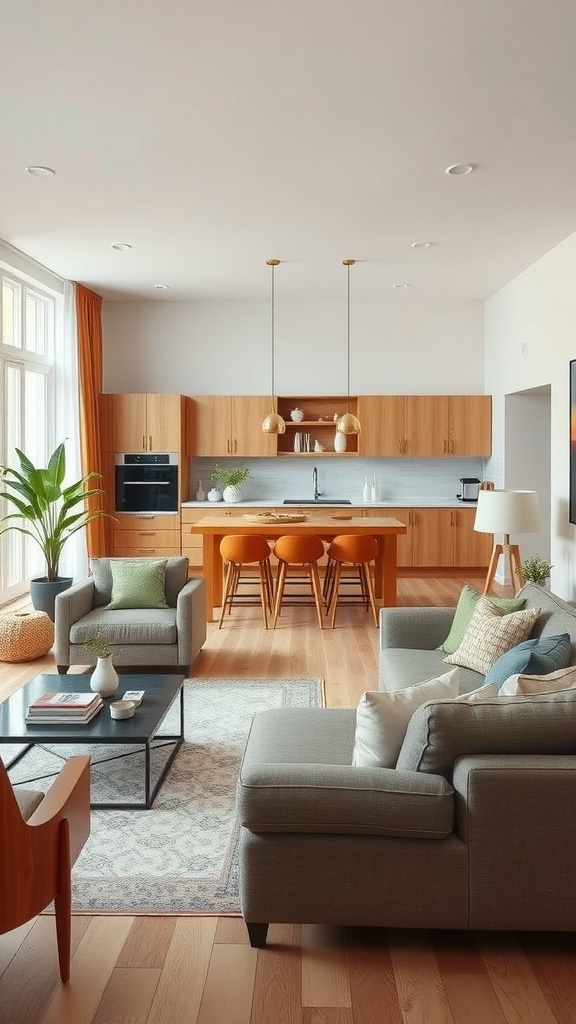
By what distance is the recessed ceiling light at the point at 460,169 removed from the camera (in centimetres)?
492

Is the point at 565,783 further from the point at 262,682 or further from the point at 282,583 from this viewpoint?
the point at 282,583

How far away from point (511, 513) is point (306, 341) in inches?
170

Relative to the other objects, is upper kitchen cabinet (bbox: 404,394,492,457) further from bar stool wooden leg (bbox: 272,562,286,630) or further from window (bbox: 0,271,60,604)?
window (bbox: 0,271,60,604)

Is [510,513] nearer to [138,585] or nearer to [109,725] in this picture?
[138,585]

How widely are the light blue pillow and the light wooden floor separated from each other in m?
0.94

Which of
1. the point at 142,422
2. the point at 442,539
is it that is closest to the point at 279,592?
the point at 442,539

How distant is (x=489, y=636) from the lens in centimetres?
387

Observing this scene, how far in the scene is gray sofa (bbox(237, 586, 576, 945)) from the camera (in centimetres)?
233

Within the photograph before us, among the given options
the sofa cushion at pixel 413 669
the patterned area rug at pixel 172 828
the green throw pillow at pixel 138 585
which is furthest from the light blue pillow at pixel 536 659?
the green throw pillow at pixel 138 585

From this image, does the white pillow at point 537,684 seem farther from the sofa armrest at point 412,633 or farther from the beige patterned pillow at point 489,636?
the sofa armrest at point 412,633

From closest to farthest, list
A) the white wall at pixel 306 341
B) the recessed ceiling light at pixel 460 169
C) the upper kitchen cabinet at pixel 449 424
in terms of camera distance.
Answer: the recessed ceiling light at pixel 460 169 < the upper kitchen cabinet at pixel 449 424 < the white wall at pixel 306 341

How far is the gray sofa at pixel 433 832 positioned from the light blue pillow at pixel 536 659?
698 mm

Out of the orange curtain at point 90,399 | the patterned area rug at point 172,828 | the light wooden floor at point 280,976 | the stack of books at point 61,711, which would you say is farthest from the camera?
the orange curtain at point 90,399

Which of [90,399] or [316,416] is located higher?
[90,399]
